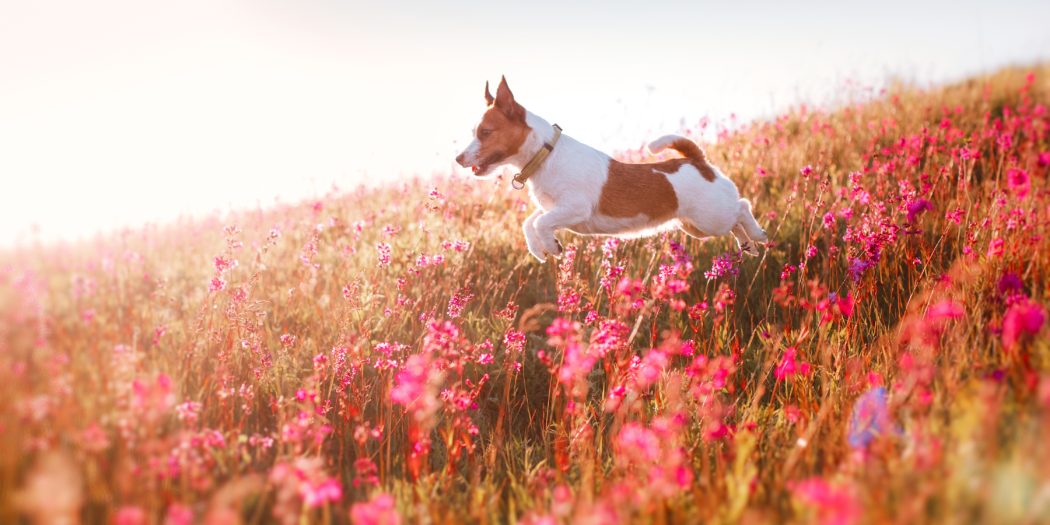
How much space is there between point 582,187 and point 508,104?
2.44 feet

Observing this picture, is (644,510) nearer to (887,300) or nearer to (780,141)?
(887,300)

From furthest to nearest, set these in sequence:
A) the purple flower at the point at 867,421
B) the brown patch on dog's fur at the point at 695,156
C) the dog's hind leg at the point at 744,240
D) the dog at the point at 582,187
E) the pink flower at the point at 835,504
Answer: the brown patch on dog's fur at the point at 695,156, the dog's hind leg at the point at 744,240, the dog at the point at 582,187, the purple flower at the point at 867,421, the pink flower at the point at 835,504

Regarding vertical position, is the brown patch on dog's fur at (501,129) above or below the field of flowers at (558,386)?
above

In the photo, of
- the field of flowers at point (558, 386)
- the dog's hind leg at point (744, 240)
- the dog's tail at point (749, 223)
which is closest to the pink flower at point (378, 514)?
the field of flowers at point (558, 386)

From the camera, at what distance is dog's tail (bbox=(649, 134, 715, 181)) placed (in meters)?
4.93

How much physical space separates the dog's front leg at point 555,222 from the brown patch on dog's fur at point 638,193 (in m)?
0.24

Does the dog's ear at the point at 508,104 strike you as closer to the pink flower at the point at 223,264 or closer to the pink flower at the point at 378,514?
the pink flower at the point at 223,264

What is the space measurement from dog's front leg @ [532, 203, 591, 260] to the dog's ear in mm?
690

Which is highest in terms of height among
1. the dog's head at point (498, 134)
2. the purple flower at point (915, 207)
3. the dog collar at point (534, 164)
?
the dog's head at point (498, 134)

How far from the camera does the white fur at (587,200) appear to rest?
4.19 metres

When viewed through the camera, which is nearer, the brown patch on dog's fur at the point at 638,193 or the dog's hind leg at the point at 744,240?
the brown patch on dog's fur at the point at 638,193

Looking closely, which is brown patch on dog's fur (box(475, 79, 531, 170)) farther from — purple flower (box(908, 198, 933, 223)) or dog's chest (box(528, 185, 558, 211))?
→ purple flower (box(908, 198, 933, 223))

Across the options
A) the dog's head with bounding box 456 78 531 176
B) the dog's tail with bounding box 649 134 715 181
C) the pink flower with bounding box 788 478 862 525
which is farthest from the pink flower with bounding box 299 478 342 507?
the dog's tail with bounding box 649 134 715 181

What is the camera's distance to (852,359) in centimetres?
307
